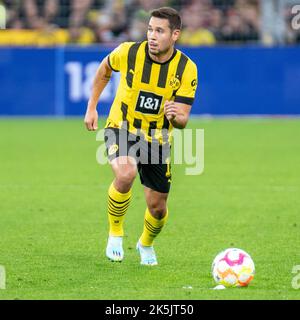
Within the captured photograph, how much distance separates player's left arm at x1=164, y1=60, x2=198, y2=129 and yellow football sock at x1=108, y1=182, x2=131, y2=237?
72cm

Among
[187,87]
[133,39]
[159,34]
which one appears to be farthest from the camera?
[133,39]

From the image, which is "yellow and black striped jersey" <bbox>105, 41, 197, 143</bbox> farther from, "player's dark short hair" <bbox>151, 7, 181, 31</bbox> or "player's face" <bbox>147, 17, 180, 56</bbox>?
"player's dark short hair" <bbox>151, 7, 181, 31</bbox>

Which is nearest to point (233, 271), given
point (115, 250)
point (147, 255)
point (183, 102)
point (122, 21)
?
Answer: point (147, 255)

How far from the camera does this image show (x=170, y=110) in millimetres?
7258

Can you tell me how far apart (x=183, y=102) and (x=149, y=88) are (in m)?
0.33

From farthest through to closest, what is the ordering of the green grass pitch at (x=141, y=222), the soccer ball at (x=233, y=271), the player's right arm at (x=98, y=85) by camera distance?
the player's right arm at (x=98, y=85), the green grass pitch at (x=141, y=222), the soccer ball at (x=233, y=271)

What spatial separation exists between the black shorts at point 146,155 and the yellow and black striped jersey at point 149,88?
2.5 inches

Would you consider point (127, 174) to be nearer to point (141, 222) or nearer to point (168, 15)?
point (168, 15)

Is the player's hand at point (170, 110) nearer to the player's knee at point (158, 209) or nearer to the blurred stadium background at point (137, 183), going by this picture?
the player's knee at point (158, 209)

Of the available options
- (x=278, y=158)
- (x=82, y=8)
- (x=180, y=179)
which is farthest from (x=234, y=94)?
(x=180, y=179)

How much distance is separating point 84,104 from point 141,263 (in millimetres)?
14169

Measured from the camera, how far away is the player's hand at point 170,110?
7.26m

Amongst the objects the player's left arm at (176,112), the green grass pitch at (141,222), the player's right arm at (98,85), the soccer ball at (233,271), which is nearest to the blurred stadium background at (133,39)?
the green grass pitch at (141,222)

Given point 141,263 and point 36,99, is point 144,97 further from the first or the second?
point 36,99
